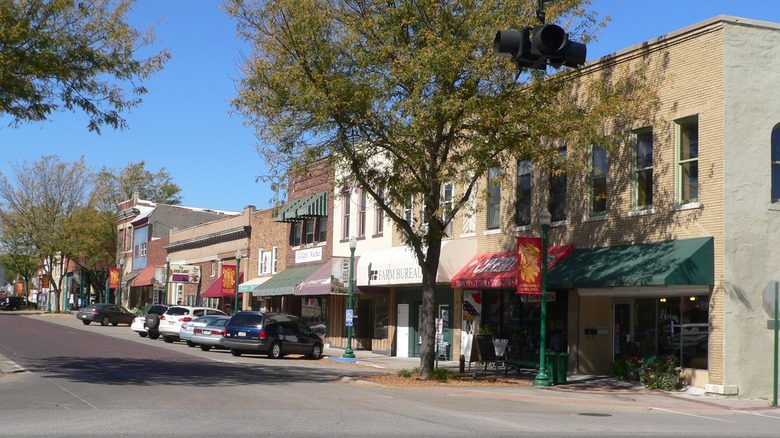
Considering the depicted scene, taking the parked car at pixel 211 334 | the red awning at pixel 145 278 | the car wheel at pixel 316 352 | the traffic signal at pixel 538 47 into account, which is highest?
the traffic signal at pixel 538 47

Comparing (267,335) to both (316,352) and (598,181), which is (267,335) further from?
(598,181)

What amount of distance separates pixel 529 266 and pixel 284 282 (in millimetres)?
21327

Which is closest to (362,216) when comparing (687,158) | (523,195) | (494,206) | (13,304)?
(494,206)

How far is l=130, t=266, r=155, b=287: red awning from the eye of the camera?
67812 millimetres

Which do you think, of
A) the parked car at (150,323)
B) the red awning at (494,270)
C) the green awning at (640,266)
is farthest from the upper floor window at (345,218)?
the green awning at (640,266)

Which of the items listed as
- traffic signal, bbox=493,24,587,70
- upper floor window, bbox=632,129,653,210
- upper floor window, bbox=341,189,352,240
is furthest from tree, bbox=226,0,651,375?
upper floor window, bbox=341,189,352,240

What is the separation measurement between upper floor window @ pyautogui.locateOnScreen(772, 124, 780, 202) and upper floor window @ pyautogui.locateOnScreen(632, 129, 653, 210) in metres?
2.92

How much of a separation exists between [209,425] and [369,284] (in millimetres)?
22488

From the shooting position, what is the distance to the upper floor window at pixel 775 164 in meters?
21.0

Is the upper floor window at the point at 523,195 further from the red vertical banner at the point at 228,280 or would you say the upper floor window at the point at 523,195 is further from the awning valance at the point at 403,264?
the red vertical banner at the point at 228,280

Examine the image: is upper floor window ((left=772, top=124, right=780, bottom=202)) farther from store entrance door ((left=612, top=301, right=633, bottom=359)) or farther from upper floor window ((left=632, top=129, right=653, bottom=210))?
store entrance door ((left=612, top=301, right=633, bottom=359))

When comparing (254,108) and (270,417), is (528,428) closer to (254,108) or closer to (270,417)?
(270,417)

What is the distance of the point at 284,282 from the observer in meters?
42.2

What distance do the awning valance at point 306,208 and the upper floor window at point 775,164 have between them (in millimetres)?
22778
